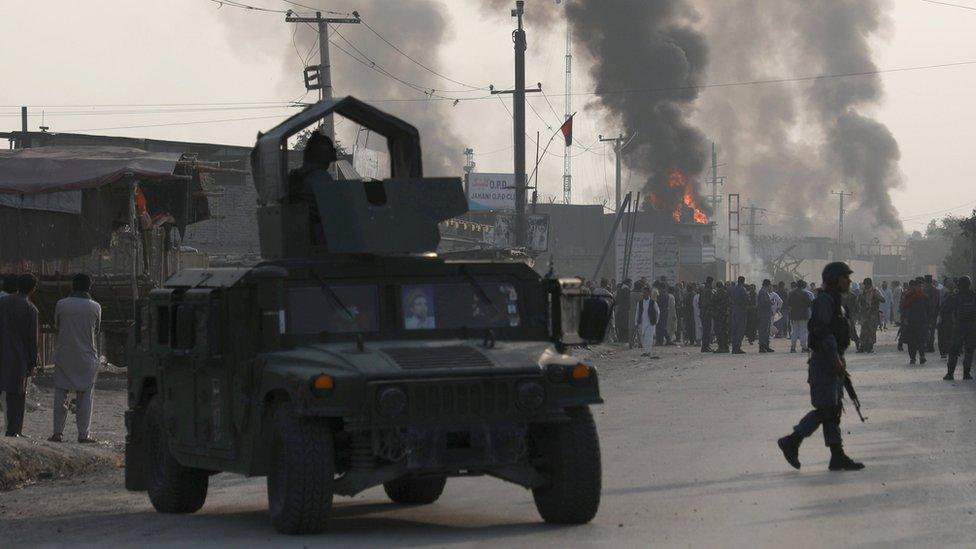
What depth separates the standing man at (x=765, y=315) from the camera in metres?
36.0

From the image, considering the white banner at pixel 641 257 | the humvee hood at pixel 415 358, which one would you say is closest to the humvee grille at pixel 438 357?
the humvee hood at pixel 415 358

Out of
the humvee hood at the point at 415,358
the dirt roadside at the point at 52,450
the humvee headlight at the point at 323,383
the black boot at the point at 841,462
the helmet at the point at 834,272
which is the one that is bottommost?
the dirt roadside at the point at 52,450

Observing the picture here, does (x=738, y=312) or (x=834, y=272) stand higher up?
(x=834, y=272)

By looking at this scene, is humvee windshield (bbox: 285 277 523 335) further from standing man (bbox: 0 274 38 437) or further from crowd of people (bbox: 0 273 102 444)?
standing man (bbox: 0 274 38 437)

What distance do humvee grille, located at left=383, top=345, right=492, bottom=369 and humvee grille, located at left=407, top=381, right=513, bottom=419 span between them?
15 centimetres

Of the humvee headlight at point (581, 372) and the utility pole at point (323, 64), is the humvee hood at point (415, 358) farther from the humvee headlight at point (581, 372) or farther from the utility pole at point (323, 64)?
the utility pole at point (323, 64)

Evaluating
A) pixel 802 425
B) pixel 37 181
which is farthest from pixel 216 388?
pixel 37 181

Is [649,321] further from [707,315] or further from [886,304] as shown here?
[886,304]

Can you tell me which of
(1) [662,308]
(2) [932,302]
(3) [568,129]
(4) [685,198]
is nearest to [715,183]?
(4) [685,198]

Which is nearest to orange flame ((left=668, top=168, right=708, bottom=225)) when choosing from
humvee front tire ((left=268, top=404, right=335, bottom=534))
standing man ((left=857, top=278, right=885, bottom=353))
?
standing man ((left=857, top=278, right=885, bottom=353))

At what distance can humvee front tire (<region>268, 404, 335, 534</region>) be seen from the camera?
8.64m

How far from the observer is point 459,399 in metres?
8.70

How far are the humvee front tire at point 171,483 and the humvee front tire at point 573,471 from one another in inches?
111

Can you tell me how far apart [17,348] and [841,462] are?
764cm
